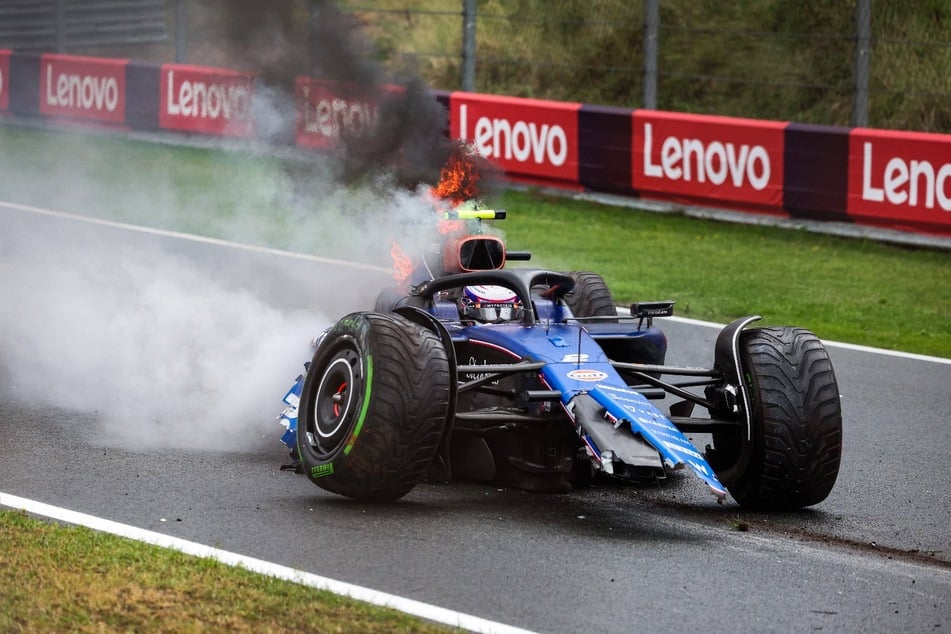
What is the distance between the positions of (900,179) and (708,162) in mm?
2391

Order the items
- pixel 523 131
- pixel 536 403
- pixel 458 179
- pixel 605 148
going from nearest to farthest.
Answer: pixel 536 403 → pixel 458 179 → pixel 605 148 → pixel 523 131

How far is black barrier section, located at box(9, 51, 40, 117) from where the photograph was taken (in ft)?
79.9

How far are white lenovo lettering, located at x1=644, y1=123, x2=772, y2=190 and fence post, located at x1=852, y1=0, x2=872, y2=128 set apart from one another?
1.11m

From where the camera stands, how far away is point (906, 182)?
53.1 feet

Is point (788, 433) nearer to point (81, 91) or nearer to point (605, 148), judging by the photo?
point (605, 148)

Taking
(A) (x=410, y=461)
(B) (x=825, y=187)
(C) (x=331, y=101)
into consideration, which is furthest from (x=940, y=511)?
(B) (x=825, y=187)

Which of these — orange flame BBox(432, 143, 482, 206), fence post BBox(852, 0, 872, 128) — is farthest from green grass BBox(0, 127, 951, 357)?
fence post BBox(852, 0, 872, 128)

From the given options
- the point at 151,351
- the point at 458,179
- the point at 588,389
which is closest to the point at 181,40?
the point at 151,351

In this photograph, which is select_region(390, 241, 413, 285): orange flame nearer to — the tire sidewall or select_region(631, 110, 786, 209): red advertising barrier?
the tire sidewall

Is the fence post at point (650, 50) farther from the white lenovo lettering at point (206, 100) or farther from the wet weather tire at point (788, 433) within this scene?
the wet weather tire at point (788, 433)

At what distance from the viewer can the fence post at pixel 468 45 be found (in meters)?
20.6

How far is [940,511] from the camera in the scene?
8250 millimetres

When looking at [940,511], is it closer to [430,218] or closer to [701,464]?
[701,464]

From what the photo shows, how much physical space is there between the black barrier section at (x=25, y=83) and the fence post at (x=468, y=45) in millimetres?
7390
